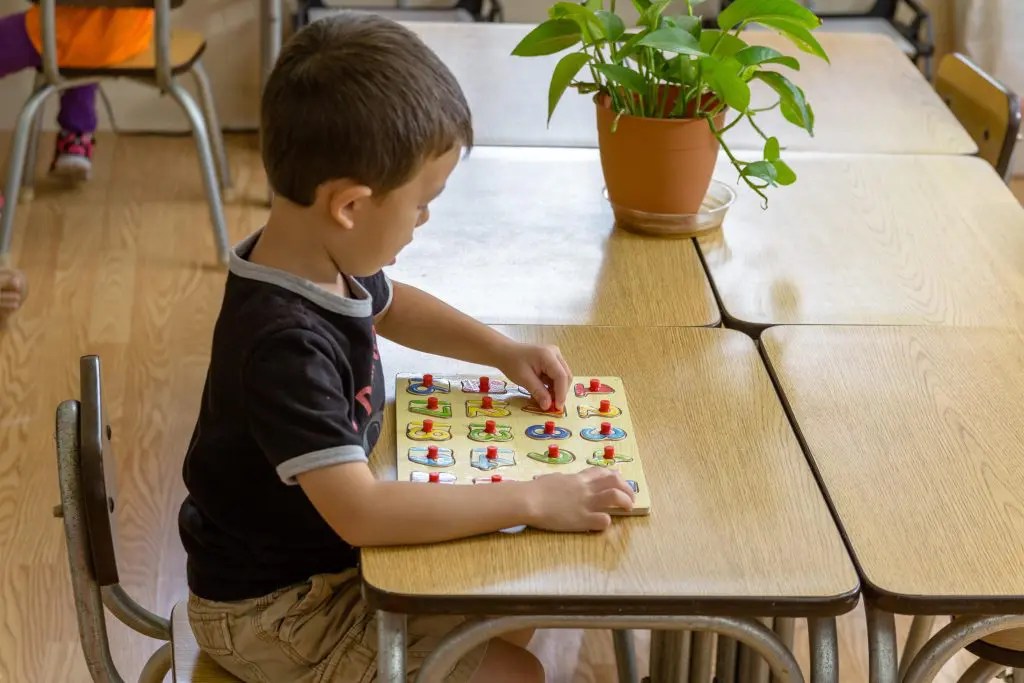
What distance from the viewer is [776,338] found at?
1.30 m

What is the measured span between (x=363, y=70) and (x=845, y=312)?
64cm

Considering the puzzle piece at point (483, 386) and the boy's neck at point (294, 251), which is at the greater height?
the boy's neck at point (294, 251)

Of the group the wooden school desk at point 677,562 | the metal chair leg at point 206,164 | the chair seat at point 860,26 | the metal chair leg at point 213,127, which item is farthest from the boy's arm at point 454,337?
the chair seat at point 860,26

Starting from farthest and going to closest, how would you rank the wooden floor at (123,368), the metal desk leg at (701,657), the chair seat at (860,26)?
the chair seat at (860,26)
the wooden floor at (123,368)
the metal desk leg at (701,657)

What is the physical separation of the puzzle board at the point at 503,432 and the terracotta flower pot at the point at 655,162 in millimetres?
402

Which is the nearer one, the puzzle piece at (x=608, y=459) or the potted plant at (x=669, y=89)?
the puzzle piece at (x=608, y=459)

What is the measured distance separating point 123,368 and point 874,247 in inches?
63.8

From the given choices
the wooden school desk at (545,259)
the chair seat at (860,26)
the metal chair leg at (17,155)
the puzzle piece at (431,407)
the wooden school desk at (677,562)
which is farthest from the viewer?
the chair seat at (860,26)

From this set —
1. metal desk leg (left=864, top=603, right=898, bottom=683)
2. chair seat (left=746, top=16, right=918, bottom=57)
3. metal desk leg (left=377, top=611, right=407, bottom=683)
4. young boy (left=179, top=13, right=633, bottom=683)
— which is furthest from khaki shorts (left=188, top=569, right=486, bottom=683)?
chair seat (left=746, top=16, right=918, bottom=57)

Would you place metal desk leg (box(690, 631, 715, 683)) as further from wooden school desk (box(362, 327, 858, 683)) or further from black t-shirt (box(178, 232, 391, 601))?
black t-shirt (box(178, 232, 391, 601))

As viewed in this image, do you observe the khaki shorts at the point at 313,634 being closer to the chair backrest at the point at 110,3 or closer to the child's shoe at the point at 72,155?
the chair backrest at the point at 110,3

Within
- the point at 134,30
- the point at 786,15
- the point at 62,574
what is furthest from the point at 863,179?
the point at 134,30

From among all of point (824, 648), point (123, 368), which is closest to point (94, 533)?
point (824, 648)

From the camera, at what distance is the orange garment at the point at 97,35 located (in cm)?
283
